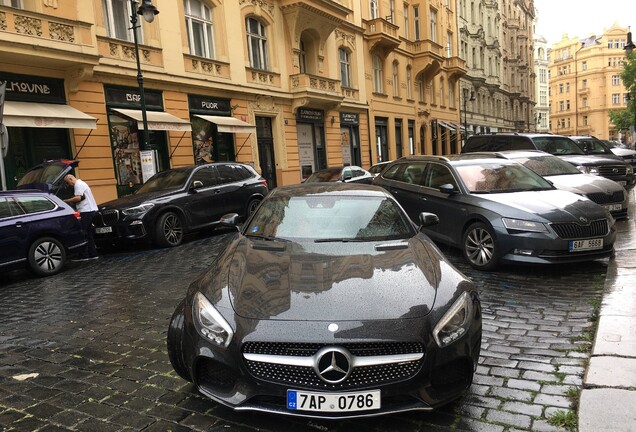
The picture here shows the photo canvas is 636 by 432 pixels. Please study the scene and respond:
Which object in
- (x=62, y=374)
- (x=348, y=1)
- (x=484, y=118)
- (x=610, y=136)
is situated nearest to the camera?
(x=62, y=374)

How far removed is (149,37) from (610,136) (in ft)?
381

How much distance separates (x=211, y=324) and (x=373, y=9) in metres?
31.2

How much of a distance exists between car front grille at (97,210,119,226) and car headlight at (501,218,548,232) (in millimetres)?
7166

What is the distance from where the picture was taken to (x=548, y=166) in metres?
9.90

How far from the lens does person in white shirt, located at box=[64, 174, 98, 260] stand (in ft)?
29.0

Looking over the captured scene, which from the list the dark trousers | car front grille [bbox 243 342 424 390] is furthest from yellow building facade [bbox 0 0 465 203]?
car front grille [bbox 243 342 424 390]

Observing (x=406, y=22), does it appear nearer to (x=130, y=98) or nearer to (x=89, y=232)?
(x=130, y=98)

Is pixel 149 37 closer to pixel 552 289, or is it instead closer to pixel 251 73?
pixel 251 73

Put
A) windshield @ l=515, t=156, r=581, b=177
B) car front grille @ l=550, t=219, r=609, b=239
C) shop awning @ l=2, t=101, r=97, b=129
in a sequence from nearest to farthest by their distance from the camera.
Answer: car front grille @ l=550, t=219, r=609, b=239 < windshield @ l=515, t=156, r=581, b=177 < shop awning @ l=2, t=101, r=97, b=129

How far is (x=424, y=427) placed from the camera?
8.97 feet

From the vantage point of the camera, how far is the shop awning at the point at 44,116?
1109cm

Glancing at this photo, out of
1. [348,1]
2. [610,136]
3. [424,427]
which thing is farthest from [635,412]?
[610,136]

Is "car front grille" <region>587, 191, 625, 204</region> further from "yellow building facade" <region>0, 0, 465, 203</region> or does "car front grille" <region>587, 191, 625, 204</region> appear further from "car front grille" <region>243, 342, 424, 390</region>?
"yellow building facade" <region>0, 0, 465, 203</region>

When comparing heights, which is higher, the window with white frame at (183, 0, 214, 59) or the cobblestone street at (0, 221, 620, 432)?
the window with white frame at (183, 0, 214, 59)
